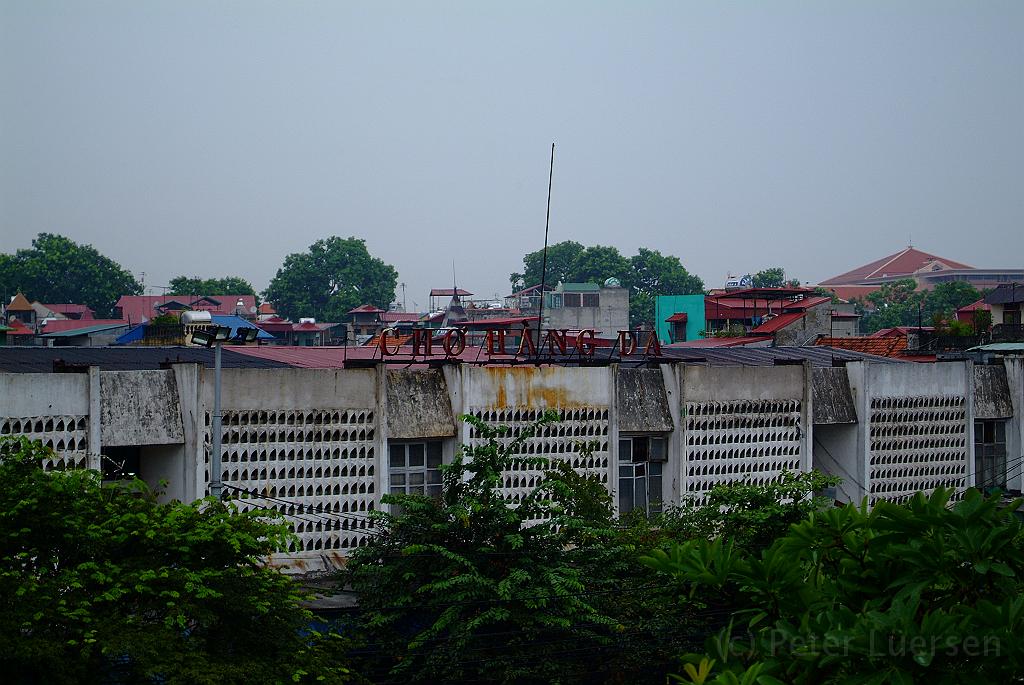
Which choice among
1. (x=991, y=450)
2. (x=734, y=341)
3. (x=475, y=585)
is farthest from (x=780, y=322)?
(x=475, y=585)

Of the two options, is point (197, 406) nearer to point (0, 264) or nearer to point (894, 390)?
point (894, 390)

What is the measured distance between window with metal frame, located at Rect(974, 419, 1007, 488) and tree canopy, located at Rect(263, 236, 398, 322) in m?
85.2

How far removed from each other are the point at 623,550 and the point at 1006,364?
49.8 feet

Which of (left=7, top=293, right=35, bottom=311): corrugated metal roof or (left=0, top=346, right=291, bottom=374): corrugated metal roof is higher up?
(left=7, top=293, right=35, bottom=311): corrugated metal roof

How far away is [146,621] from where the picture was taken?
42.1 ft

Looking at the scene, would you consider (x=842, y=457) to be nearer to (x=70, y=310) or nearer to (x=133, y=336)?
(x=133, y=336)

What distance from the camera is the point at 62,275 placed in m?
100

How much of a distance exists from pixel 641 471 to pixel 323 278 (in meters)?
90.4

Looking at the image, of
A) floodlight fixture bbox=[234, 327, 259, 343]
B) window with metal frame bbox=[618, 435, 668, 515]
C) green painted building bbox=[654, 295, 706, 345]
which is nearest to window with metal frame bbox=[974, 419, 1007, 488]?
window with metal frame bbox=[618, 435, 668, 515]

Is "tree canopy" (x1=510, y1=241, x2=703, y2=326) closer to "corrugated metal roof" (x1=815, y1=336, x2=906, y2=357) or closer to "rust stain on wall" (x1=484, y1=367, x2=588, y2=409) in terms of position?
"corrugated metal roof" (x1=815, y1=336, x2=906, y2=357)

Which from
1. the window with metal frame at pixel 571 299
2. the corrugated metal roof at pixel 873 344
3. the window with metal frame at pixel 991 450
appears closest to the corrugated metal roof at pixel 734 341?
the corrugated metal roof at pixel 873 344

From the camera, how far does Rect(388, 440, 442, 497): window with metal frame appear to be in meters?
21.3

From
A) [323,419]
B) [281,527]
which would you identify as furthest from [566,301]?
[281,527]

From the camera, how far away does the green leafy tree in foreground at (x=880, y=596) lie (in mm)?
6293
